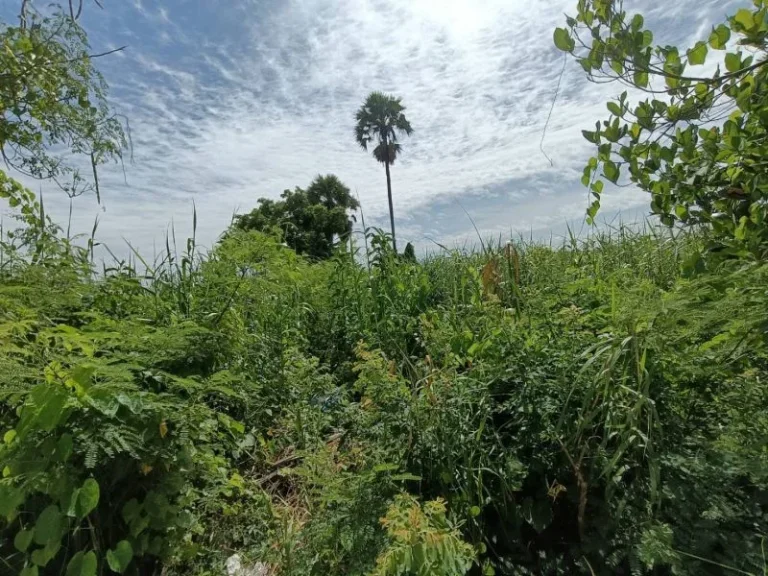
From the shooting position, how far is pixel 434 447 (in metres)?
1.67

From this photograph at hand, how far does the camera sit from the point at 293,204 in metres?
23.3

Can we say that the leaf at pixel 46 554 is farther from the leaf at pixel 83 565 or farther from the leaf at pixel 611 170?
the leaf at pixel 611 170

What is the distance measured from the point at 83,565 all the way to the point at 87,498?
0.20m

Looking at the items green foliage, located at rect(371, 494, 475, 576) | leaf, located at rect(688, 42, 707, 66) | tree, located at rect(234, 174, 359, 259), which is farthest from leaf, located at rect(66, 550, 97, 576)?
tree, located at rect(234, 174, 359, 259)

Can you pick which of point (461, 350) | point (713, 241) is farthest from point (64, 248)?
point (713, 241)

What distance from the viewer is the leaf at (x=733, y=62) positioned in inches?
51.6

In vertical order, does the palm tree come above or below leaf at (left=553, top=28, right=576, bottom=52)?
above

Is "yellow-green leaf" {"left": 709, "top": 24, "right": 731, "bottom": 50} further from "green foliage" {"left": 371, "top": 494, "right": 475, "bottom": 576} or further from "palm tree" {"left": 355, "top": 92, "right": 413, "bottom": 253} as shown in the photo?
"palm tree" {"left": 355, "top": 92, "right": 413, "bottom": 253}

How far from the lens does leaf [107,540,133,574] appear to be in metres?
1.32

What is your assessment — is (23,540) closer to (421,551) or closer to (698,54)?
(421,551)

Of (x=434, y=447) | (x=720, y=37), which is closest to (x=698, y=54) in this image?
(x=720, y=37)

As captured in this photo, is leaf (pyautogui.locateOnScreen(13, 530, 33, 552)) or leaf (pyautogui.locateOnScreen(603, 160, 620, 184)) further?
leaf (pyautogui.locateOnScreen(603, 160, 620, 184))

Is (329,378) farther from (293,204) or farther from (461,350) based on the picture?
(293,204)

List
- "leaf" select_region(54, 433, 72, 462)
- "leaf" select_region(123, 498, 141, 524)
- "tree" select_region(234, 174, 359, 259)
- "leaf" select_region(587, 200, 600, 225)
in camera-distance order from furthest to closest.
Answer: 1. "tree" select_region(234, 174, 359, 259)
2. "leaf" select_region(587, 200, 600, 225)
3. "leaf" select_region(123, 498, 141, 524)
4. "leaf" select_region(54, 433, 72, 462)
